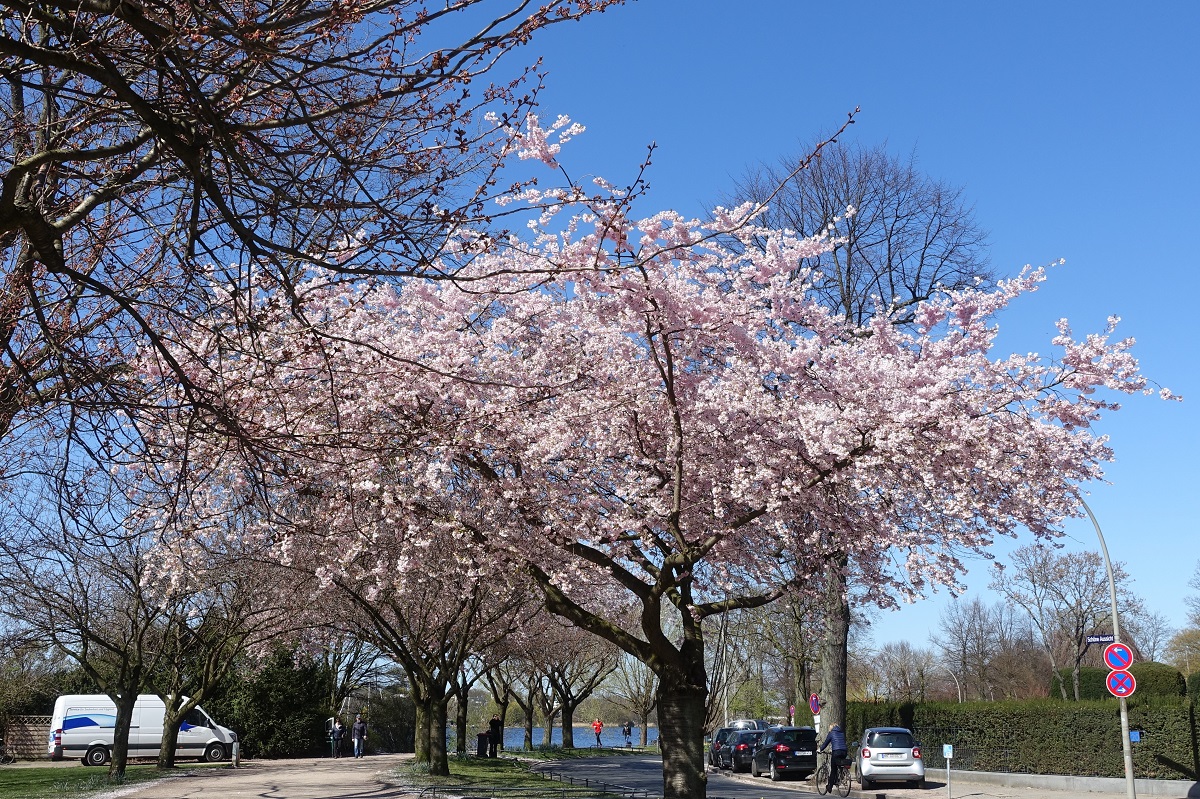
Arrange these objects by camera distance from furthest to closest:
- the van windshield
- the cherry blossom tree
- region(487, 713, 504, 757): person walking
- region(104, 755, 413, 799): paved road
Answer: region(487, 713, 504, 757): person walking < the van windshield < region(104, 755, 413, 799): paved road < the cherry blossom tree

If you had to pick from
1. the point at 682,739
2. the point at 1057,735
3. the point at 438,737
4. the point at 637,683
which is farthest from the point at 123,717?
the point at 637,683

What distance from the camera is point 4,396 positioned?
20.6ft

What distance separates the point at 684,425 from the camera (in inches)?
500

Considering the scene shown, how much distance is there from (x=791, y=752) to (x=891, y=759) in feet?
18.7

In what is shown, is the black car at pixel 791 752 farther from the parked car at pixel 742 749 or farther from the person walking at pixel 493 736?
the person walking at pixel 493 736

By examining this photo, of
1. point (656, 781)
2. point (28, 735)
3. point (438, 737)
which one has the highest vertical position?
point (438, 737)

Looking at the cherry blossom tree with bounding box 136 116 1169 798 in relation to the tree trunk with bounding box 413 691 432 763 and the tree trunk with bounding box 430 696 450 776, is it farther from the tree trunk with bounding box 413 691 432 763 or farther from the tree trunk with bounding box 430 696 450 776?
the tree trunk with bounding box 413 691 432 763

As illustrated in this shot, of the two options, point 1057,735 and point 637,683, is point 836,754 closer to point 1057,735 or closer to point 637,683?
point 1057,735

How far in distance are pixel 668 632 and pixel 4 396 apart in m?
51.7

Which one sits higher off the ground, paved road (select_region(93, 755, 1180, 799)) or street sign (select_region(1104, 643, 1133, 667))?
street sign (select_region(1104, 643, 1133, 667))

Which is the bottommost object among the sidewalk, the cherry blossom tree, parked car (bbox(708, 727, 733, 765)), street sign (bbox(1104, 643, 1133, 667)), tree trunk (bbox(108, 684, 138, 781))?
parked car (bbox(708, 727, 733, 765))

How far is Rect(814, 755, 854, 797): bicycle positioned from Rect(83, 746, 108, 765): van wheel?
71.1 ft

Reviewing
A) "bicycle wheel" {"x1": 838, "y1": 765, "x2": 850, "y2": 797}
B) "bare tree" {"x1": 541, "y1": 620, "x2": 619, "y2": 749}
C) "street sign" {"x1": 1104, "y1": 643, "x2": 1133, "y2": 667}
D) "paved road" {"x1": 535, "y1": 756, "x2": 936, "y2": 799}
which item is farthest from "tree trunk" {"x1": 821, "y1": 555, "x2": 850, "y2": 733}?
"bare tree" {"x1": 541, "y1": 620, "x2": 619, "y2": 749}

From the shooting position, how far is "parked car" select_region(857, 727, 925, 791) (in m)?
24.8
